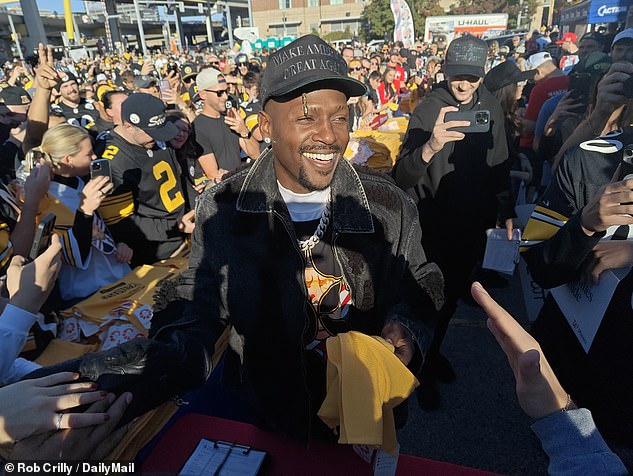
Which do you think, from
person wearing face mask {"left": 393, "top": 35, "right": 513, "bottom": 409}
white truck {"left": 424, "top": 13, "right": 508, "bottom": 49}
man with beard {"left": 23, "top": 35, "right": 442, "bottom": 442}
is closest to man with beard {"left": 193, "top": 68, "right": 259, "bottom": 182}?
person wearing face mask {"left": 393, "top": 35, "right": 513, "bottom": 409}

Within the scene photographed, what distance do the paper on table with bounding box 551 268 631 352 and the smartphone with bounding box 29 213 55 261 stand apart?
260 cm

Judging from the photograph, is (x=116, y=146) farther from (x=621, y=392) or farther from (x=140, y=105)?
(x=621, y=392)

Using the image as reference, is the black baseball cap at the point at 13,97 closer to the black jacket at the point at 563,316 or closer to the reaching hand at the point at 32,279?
the reaching hand at the point at 32,279

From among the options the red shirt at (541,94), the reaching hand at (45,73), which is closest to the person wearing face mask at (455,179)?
the red shirt at (541,94)

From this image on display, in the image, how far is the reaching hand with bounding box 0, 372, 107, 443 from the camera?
109 centimetres

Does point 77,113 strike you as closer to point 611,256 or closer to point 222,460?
point 222,460

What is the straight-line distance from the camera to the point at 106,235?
3.05m

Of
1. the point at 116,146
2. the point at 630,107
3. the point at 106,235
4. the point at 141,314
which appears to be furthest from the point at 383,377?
the point at 116,146

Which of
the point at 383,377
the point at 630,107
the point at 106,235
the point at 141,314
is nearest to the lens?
the point at 383,377

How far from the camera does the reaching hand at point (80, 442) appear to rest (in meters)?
1.08

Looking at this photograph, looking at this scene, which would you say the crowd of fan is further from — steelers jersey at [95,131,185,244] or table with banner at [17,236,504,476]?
table with banner at [17,236,504,476]

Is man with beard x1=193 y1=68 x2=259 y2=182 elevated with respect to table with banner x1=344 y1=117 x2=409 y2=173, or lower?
elevated

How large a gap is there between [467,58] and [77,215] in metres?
3.28

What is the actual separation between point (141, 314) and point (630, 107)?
3.34 metres
